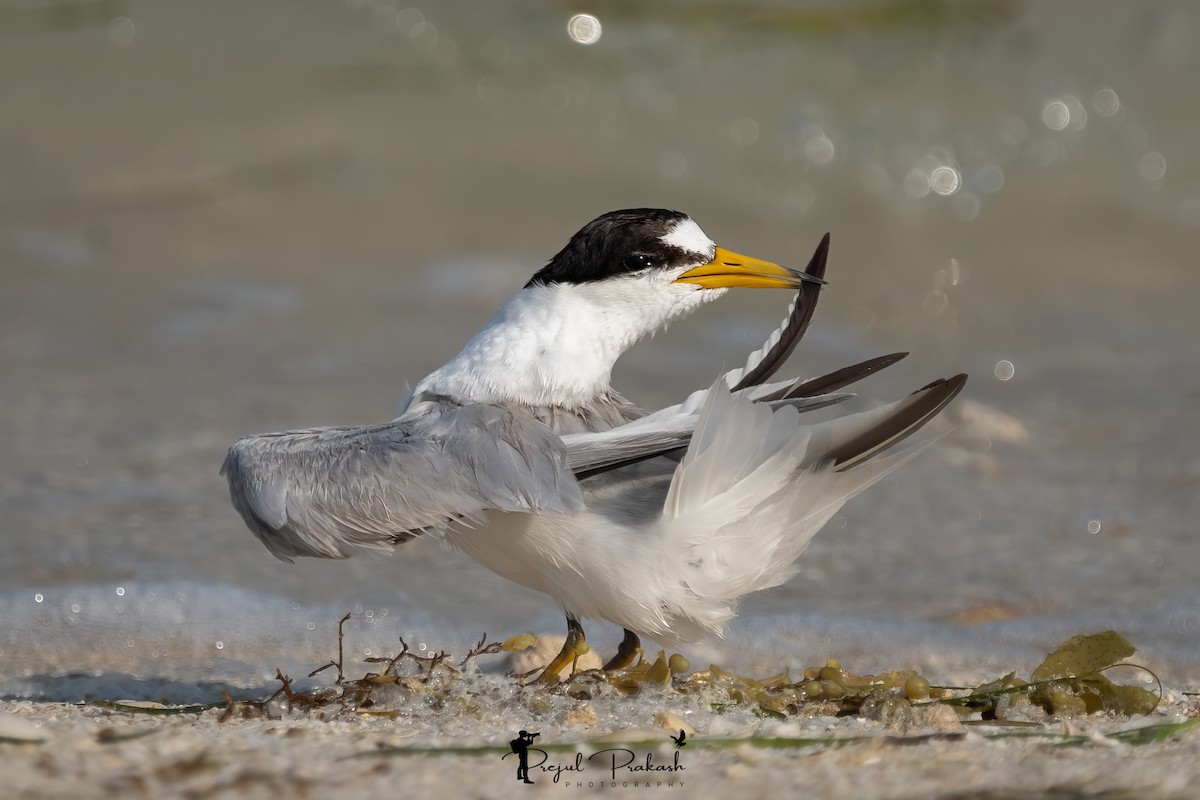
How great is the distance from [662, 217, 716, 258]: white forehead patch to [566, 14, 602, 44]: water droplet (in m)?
6.58

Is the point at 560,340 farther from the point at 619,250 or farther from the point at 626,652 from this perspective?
the point at 626,652

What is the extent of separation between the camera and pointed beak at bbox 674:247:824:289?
3.39 m

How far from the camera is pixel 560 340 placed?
3.31 meters

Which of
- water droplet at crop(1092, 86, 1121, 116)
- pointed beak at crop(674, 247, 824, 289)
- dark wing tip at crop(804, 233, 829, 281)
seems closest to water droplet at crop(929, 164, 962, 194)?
water droplet at crop(1092, 86, 1121, 116)

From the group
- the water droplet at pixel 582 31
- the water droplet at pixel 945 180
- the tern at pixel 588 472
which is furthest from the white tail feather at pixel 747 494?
the water droplet at pixel 582 31

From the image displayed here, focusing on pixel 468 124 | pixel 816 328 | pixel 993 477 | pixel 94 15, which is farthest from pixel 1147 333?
pixel 94 15

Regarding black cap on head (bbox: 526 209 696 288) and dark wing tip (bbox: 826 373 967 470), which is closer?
dark wing tip (bbox: 826 373 967 470)

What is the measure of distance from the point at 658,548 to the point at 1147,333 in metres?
4.66

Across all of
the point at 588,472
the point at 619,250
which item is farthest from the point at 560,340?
the point at 588,472

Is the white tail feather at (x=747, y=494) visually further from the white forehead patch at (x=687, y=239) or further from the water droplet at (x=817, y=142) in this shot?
the water droplet at (x=817, y=142)

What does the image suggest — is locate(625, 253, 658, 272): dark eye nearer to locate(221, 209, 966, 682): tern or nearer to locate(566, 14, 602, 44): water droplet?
locate(221, 209, 966, 682): tern

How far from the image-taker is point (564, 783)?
2270 millimetres

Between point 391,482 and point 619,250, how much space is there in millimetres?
807

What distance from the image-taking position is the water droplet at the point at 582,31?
9703 mm
